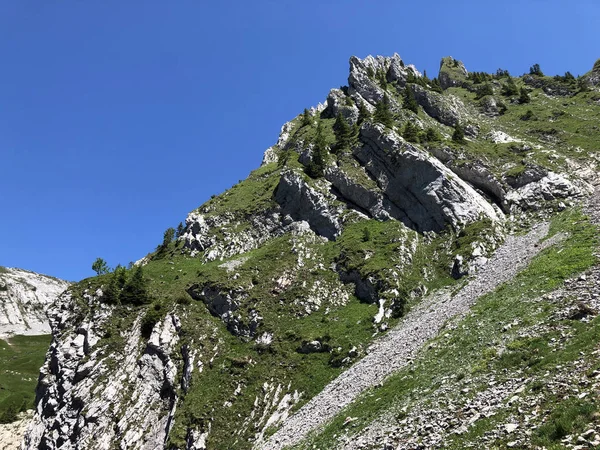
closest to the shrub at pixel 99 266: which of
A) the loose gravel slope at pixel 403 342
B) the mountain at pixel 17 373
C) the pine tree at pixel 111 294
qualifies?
the mountain at pixel 17 373

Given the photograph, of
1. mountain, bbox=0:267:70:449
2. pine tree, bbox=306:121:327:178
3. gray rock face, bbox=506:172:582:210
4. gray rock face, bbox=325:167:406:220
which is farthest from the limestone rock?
mountain, bbox=0:267:70:449

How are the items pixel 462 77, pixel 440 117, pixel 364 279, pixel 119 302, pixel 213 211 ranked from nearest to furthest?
pixel 364 279
pixel 119 302
pixel 213 211
pixel 440 117
pixel 462 77

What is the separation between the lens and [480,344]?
84.7ft

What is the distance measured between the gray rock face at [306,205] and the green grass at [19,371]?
88.9 meters

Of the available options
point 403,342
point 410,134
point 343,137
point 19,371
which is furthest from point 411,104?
point 19,371

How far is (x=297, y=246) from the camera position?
218 ft

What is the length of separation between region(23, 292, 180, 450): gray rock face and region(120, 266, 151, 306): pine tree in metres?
3.37

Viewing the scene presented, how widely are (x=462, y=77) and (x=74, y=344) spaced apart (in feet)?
536

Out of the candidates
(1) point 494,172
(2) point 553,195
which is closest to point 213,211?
(1) point 494,172

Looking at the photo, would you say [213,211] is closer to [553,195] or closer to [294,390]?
[294,390]

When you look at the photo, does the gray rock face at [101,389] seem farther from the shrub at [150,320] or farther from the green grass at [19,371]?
the green grass at [19,371]

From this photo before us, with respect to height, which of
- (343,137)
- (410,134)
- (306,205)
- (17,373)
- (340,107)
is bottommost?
(306,205)

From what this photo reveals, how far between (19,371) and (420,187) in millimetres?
157014

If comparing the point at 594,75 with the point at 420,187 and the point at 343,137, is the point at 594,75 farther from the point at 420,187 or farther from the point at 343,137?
the point at 420,187
